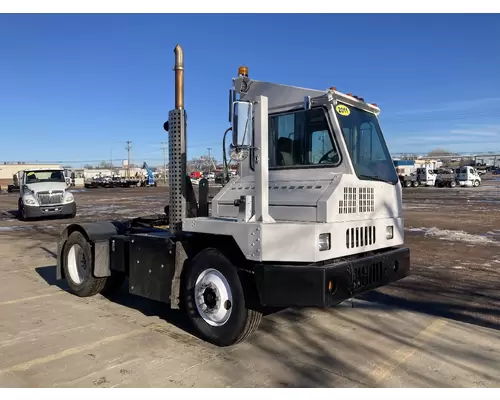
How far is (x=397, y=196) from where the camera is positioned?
5297mm

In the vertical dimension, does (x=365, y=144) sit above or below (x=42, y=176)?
above

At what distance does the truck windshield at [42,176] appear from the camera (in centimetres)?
1902

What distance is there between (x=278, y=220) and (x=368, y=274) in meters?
1.07

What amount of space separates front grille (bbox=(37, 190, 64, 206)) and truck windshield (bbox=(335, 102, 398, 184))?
1630cm

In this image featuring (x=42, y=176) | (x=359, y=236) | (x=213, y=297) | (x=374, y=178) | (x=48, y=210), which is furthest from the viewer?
(x=42, y=176)

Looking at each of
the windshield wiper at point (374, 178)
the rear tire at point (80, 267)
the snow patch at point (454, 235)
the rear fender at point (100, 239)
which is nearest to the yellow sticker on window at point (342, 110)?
the windshield wiper at point (374, 178)

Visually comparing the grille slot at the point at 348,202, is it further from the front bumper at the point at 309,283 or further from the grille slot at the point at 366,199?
the front bumper at the point at 309,283

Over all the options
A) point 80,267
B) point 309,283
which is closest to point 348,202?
point 309,283

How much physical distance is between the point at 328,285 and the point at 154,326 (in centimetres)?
234

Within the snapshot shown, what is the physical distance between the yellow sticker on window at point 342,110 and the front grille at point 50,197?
53.9 ft

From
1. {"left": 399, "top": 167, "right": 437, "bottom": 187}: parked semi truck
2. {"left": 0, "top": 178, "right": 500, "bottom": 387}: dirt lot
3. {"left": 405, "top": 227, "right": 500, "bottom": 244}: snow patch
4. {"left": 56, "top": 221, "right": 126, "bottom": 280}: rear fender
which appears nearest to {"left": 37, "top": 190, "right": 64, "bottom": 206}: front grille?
{"left": 0, "top": 178, "right": 500, "bottom": 387}: dirt lot

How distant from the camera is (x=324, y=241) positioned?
162 inches

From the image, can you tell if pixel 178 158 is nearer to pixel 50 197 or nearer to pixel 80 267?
pixel 80 267
